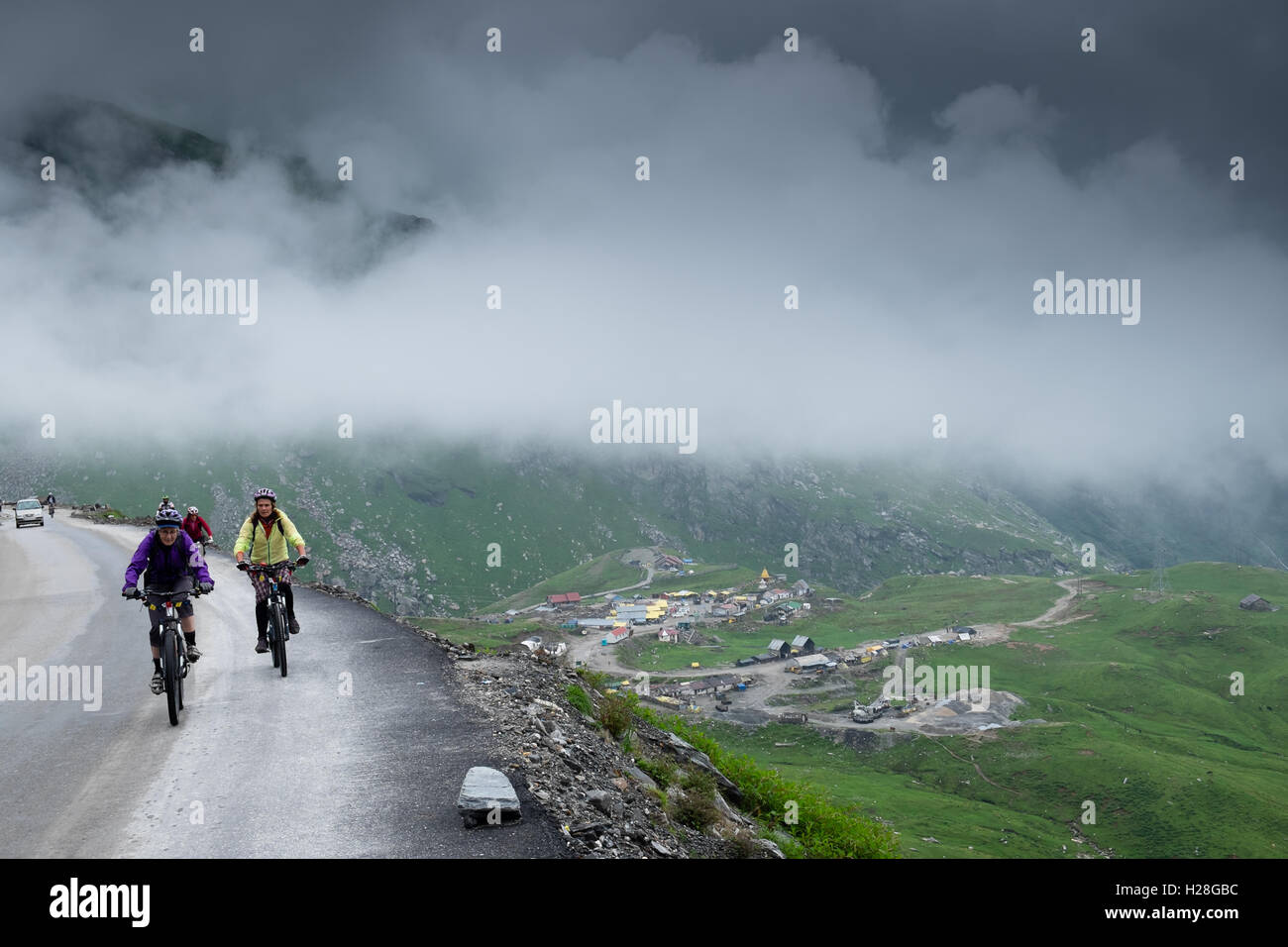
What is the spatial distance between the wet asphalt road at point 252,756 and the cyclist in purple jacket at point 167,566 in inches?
76.4

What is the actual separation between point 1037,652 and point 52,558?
647 feet

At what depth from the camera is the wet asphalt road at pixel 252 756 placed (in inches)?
385

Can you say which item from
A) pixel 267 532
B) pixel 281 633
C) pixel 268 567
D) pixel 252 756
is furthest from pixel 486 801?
pixel 267 532

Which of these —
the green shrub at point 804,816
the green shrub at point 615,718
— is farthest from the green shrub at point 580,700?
Result: the green shrub at point 804,816

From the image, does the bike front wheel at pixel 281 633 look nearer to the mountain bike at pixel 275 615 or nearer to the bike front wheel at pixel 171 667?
the mountain bike at pixel 275 615

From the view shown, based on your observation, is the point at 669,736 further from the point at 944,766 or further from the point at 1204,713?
the point at 1204,713

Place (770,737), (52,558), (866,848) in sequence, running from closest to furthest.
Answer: (866,848), (52,558), (770,737)

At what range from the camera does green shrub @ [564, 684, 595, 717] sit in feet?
61.6

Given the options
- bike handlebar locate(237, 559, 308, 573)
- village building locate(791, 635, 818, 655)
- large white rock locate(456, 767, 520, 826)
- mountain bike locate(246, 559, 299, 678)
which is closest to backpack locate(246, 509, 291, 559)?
bike handlebar locate(237, 559, 308, 573)

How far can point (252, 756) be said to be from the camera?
12852 mm

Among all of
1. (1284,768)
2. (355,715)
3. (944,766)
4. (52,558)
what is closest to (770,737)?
(944,766)

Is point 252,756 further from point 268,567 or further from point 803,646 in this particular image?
point 803,646
